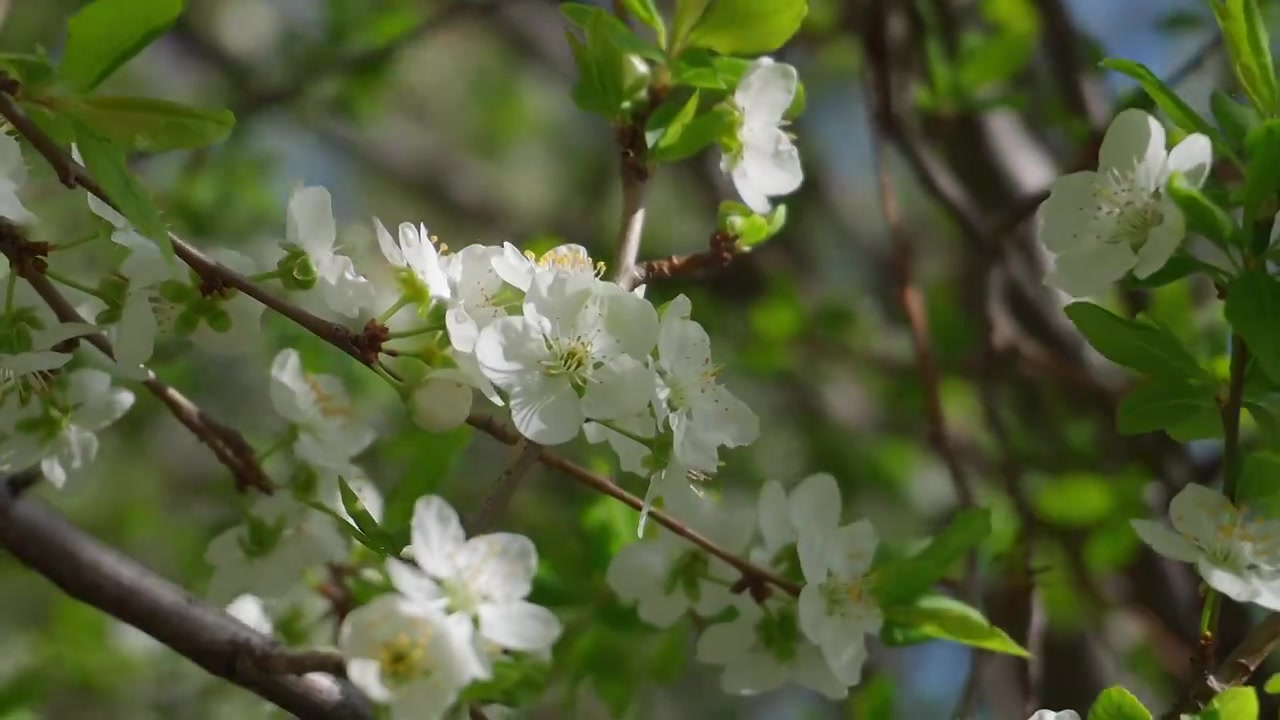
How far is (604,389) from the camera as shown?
695 millimetres

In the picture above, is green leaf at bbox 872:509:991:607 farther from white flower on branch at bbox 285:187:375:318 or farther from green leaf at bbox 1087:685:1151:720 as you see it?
white flower on branch at bbox 285:187:375:318

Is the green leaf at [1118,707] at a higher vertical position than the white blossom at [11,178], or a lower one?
lower

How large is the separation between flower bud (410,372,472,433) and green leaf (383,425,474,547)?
0.49 feet

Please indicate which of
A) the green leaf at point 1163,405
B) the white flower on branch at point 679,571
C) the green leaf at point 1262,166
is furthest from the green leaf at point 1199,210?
the white flower on branch at point 679,571

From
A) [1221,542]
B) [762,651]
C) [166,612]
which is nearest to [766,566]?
[762,651]

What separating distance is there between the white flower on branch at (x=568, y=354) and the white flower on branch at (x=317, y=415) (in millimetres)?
234

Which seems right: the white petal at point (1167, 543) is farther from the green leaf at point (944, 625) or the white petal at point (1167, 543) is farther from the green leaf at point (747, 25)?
the green leaf at point (747, 25)

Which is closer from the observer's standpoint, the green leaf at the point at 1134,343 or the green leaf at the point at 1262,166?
the green leaf at the point at 1262,166

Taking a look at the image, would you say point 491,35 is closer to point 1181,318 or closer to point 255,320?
point 1181,318

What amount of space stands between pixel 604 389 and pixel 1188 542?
409mm

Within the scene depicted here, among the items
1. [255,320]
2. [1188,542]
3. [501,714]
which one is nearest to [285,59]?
[255,320]

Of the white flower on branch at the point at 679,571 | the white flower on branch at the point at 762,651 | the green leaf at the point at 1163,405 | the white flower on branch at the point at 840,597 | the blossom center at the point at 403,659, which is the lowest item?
the white flower on branch at the point at 762,651

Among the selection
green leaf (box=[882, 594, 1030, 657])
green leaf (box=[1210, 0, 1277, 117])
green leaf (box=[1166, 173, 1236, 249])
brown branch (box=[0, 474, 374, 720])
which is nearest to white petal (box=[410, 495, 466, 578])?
brown branch (box=[0, 474, 374, 720])

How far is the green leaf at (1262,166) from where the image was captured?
2.17ft
